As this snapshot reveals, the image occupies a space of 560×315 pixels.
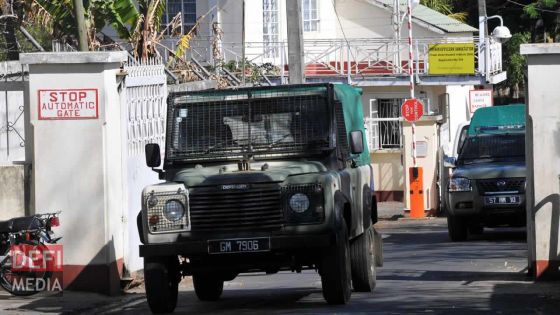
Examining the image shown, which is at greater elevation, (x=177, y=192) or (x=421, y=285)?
(x=177, y=192)

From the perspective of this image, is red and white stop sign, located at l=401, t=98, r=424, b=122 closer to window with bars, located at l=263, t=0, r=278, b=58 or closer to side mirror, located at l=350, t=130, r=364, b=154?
window with bars, located at l=263, t=0, r=278, b=58

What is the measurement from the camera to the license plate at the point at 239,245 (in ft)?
42.3

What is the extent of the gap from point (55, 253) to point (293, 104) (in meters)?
3.39

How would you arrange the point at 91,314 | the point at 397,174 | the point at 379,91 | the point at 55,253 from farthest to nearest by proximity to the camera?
the point at 379,91
the point at 397,174
the point at 55,253
the point at 91,314

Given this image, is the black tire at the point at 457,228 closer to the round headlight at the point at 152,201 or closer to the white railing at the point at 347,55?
the round headlight at the point at 152,201

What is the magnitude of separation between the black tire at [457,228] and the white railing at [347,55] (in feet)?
47.5

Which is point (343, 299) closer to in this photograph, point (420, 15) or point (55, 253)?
point (55, 253)

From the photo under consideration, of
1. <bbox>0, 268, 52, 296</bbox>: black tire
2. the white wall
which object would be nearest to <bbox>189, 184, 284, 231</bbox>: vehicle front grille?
<bbox>0, 268, 52, 296</bbox>: black tire

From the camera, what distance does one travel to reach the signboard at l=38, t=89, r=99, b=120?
50.8 feet

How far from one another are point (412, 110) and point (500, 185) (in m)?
8.70

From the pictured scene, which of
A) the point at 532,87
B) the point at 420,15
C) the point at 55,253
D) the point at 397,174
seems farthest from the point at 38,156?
the point at 420,15

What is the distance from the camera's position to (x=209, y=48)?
37406 millimetres

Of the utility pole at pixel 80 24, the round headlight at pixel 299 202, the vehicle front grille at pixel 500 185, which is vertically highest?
the utility pole at pixel 80 24

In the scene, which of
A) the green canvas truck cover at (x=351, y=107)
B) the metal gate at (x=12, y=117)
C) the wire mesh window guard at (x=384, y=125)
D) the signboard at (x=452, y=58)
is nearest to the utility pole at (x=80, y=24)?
the metal gate at (x=12, y=117)
